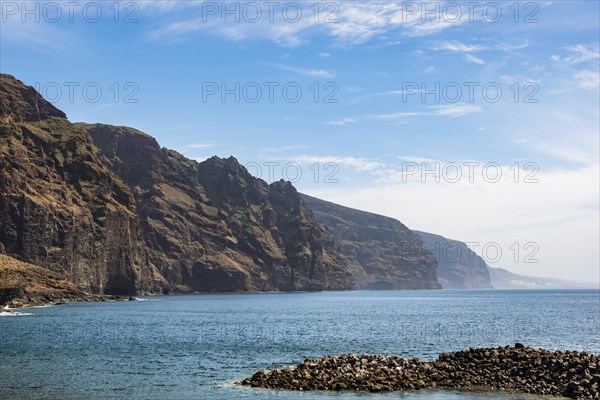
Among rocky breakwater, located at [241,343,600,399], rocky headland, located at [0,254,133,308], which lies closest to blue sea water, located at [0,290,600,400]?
rocky breakwater, located at [241,343,600,399]

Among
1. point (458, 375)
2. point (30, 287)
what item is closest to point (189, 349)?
point (458, 375)

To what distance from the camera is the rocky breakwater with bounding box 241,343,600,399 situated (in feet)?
147

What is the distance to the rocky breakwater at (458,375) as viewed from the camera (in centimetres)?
4466

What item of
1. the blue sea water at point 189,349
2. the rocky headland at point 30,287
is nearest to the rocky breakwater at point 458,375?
the blue sea water at point 189,349

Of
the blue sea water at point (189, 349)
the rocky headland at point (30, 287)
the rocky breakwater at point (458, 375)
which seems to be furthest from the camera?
the rocky headland at point (30, 287)

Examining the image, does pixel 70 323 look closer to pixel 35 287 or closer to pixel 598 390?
pixel 35 287

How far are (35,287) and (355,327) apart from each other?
100720mm

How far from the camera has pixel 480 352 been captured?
2124 inches

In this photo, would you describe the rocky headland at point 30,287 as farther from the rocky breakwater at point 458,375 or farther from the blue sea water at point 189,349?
the rocky breakwater at point 458,375

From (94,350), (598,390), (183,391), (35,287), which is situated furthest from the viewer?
(35,287)

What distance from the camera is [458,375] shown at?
48.3 meters

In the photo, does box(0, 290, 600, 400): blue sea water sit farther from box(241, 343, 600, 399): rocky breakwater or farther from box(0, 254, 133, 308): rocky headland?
box(0, 254, 133, 308): rocky headland

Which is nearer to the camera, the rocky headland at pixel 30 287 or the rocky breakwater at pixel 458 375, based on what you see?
the rocky breakwater at pixel 458 375

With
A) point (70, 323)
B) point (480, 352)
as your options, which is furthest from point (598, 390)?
point (70, 323)
